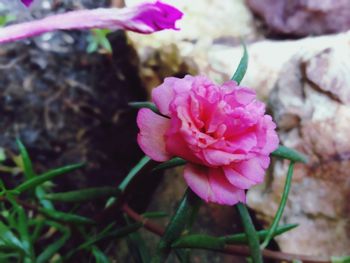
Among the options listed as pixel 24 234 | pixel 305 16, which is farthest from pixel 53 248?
pixel 305 16

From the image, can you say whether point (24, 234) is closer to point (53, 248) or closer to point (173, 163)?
point (53, 248)

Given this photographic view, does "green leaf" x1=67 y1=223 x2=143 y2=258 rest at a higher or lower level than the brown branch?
lower

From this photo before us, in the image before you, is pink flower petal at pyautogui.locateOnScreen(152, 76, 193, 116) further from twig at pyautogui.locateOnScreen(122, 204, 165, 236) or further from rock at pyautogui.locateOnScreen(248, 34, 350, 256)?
rock at pyautogui.locateOnScreen(248, 34, 350, 256)

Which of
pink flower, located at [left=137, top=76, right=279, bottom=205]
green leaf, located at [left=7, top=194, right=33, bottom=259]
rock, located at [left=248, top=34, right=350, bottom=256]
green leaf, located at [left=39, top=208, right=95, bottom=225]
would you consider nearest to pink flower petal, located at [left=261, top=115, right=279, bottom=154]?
pink flower, located at [left=137, top=76, right=279, bottom=205]

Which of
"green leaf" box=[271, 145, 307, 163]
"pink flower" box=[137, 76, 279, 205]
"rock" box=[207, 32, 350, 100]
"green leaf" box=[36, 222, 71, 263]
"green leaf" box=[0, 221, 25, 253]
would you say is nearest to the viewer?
"pink flower" box=[137, 76, 279, 205]

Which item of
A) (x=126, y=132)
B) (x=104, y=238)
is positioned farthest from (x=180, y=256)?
(x=126, y=132)

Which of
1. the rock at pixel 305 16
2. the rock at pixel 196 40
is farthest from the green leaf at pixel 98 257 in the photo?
the rock at pixel 305 16

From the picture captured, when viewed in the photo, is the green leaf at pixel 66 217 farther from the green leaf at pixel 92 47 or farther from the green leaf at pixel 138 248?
the green leaf at pixel 92 47
